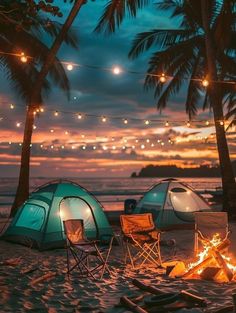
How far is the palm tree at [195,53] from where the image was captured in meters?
12.6

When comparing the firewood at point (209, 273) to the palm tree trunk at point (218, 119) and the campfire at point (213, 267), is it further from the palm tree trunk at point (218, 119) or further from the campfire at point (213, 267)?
the palm tree trunk at point (218, 119)

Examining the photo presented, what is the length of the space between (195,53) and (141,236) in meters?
9.66

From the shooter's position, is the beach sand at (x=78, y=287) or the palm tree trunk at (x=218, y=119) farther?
the palm tree trunk at (x=218, y=119)

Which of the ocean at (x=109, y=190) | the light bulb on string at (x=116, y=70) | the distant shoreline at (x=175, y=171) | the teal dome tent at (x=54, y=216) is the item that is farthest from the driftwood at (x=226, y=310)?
the distant shoreline at (x=175, y=171)

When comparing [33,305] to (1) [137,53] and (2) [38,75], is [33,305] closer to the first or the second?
(2) [38,75]

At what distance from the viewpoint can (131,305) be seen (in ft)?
15.4

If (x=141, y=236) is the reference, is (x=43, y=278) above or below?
below

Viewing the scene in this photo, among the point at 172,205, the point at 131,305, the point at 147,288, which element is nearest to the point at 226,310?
the point at 131,305

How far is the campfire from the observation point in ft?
19.7

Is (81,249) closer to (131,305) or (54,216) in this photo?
(131,305)

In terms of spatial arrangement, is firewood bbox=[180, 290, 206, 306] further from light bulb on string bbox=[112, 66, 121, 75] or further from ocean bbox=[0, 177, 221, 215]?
ocean bbox=[0, 177, 221, 215]

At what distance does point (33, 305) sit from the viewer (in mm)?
4918

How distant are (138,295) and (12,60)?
10.1m

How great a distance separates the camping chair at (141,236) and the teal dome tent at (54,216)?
1.07 metres
